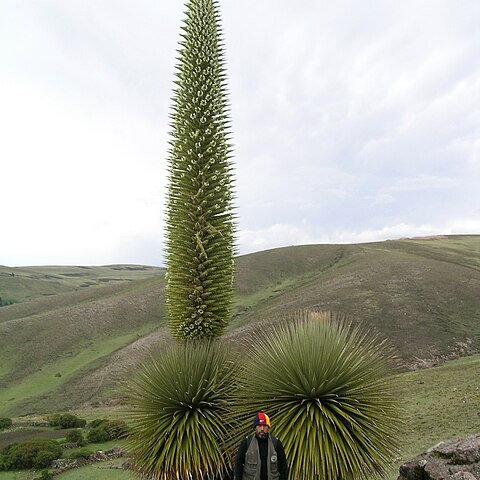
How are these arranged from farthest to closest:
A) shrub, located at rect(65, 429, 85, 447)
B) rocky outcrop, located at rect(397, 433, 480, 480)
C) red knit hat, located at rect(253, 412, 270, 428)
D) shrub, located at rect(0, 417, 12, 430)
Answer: shrub, located at rect(0, 417, 12, 430) < shrub, located at rect(65, 429, 85, 447) < rocky outcrop, located at rect(397, 433, 480, 480) < red knit hat, located at rect(253, 412, 270, 428)

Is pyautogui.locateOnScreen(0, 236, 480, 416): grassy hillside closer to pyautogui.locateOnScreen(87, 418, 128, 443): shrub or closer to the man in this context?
pyautogui.locateOnScreen(87, 418, 128, 443): shrub

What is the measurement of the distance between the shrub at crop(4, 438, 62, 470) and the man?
22.6 meters

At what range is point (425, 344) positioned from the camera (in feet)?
133

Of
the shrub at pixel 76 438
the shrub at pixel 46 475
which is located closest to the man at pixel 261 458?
the shrub at pixel 46 475

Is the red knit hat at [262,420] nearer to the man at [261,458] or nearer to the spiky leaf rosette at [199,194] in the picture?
the man at [261,458]

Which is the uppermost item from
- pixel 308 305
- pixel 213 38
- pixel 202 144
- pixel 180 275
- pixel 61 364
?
pixel 213 38

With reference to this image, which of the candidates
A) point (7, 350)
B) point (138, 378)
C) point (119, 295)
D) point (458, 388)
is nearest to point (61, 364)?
point (7, 350)

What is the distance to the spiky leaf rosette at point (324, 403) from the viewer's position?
5500 millimetres

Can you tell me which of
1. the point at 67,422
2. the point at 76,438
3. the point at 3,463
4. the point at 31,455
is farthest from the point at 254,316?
the point at 3,463

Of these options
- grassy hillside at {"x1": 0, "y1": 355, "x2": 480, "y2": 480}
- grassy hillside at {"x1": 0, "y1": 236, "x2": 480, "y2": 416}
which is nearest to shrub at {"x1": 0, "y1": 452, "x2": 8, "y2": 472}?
grassy hillside at {"x1": 0, "y1": 355, "x2": 480, "y2": 480}

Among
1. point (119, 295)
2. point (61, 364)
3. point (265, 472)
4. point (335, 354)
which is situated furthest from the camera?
point (119, 295)

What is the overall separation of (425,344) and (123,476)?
3173 cm

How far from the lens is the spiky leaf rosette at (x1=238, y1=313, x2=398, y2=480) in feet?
18.0

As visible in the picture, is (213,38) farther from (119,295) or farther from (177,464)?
(119,295)
